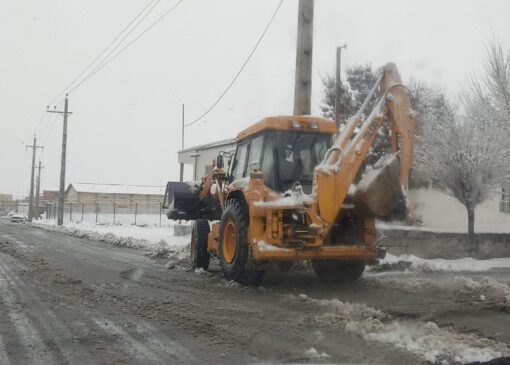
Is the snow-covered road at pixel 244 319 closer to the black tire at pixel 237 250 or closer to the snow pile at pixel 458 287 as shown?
the snow pile at pixel 458 287

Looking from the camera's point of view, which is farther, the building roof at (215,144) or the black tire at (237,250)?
the building roof at (215,144)

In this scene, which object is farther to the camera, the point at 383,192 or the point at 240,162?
the point at 240,162

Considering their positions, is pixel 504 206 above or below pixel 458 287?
above

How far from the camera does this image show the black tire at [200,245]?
11117 millimetres

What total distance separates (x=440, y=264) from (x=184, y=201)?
20.0 ft

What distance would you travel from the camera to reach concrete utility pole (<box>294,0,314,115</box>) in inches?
480

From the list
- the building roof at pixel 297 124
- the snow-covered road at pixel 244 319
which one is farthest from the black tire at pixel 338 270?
the building roof at pixel 297 124

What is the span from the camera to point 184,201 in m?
11.9

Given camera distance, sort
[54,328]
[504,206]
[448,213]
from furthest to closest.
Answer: [504,206] → [448,213] → [54,328]

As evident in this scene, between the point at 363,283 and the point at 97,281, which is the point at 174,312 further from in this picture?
the point at 363,283

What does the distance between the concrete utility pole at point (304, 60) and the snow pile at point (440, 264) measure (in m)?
3.81

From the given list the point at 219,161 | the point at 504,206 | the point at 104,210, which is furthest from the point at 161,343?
the point at 104,210

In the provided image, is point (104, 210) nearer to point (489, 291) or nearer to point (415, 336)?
point (489, 291)

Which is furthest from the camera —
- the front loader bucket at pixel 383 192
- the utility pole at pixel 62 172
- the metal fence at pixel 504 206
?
the utility pole at pixel 62 172
